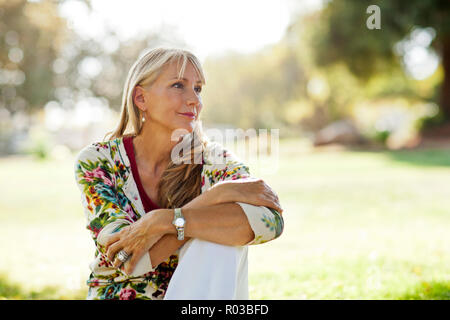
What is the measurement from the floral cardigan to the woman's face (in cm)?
30

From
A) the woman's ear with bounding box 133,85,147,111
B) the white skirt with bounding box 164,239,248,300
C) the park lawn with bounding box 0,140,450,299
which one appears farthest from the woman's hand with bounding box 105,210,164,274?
the park lawn with bounding box 0,140,450,299

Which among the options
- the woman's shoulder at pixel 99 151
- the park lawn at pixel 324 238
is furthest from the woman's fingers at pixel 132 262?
the park lawn at pixel 324 238

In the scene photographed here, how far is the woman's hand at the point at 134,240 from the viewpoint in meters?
2.24

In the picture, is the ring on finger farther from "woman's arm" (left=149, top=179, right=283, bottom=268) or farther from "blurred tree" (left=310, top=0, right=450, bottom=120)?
"blurred tree" (left=310, top=0, right=450, bottom=120)

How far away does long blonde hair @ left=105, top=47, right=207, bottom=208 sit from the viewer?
270 cm

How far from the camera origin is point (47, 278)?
539 cm

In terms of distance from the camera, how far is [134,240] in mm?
2236

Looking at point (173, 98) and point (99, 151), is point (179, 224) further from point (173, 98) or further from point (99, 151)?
point (173, 98)

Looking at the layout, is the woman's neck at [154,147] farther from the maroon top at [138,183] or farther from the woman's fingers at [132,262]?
the woman's fingers at [132,262]

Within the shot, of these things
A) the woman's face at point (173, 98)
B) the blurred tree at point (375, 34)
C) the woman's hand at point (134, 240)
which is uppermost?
the blurred tree at point (375, 34)

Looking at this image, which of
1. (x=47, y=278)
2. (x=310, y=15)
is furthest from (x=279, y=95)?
(x=47, y=278)

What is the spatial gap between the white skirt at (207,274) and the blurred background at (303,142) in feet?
4.15

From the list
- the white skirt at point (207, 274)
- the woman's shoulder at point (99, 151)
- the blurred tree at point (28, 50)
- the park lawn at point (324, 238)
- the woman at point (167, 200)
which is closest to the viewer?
the white skirt at point (207, 274)
